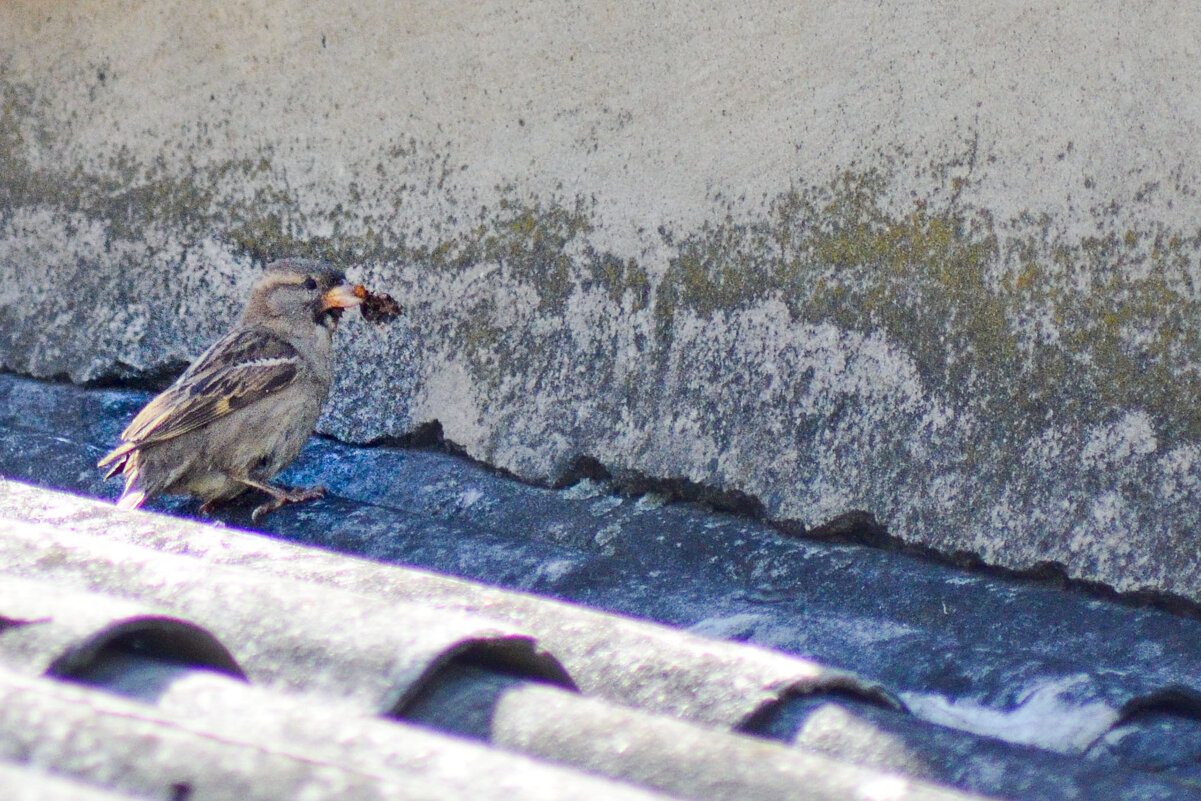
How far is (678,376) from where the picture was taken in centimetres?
343

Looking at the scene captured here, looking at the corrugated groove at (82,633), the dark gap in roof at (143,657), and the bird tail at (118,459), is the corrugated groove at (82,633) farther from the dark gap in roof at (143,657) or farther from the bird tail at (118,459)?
the bird tail at (118,459)

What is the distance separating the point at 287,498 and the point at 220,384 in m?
0.49

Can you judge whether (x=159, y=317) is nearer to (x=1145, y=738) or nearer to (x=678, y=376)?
(x=678, y=376)

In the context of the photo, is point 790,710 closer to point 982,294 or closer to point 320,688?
point 320,688

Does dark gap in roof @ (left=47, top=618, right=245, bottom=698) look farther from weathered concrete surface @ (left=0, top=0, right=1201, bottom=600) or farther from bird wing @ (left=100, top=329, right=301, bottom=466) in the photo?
bird wing @ (left=100, top=329, right=301, bottom=466)

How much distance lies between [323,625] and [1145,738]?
108 centimetres

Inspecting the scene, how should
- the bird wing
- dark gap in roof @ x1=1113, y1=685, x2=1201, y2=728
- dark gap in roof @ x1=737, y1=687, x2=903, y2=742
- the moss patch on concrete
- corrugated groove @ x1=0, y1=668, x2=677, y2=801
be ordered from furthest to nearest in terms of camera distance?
the bird wing → the moss patch on concrete → dark gap in roof @ x1=1113, y1=685, x2=1201, y2=728 → dark gap in roof @ x1=737, y1=687, x2=903, y2=742 → corrugated groove @ x1=0, y1=668, x2=677, y2=801

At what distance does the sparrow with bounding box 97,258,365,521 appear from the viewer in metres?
3.88

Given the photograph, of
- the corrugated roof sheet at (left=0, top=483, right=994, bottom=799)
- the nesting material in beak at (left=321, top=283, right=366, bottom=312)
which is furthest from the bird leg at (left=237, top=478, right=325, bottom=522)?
the corrugated roof sheet at (left=0, top=483, right=994, bottom=799)

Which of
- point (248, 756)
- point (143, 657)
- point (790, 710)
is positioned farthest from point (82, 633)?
point (790, 710)

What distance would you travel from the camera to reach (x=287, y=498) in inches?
144

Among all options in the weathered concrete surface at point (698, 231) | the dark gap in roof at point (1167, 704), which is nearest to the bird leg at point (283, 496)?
the weathered concrete surface at point (698, 231)

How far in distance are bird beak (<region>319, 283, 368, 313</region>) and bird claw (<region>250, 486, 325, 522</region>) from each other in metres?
0.47

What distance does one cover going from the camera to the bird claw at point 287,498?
3.60m
